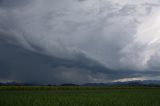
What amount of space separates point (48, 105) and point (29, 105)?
5.65ft

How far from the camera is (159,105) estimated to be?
2167 centimetres

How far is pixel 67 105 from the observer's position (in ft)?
68.5

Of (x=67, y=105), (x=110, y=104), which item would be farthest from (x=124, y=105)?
(x=67, y=105)

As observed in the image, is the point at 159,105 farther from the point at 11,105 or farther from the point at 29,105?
the point at 11,105

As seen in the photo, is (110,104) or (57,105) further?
(110,104)

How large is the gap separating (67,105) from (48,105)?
1679mm

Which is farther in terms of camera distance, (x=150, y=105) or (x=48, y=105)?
(x=150, y=105)

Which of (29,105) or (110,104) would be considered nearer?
(29,105)

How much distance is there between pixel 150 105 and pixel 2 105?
517 inches

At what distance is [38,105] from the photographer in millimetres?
20453

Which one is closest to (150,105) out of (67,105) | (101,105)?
(101,105)

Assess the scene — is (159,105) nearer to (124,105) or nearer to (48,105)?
(124,105)

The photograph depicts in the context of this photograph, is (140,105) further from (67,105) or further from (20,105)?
(20,105)

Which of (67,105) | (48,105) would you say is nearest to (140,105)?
(67,105)
